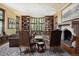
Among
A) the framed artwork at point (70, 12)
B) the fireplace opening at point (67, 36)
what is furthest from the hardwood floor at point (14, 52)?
the framed artwork at point (70, 12)

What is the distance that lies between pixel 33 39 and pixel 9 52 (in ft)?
1.98

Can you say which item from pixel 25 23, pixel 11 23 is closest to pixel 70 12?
pixel 25 23

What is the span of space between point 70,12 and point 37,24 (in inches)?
30.2

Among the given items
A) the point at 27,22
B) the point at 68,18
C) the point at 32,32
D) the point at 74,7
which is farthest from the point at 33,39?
the point at 74,7

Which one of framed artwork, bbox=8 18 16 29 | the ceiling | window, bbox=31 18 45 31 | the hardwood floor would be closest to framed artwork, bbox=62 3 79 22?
the ceiling

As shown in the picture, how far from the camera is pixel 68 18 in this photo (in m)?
3.13

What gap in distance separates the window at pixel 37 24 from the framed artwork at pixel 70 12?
0.47 m

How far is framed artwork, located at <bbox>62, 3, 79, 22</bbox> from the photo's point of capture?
9.99ft

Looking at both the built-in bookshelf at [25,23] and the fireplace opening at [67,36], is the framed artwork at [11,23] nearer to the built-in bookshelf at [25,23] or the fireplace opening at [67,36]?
the built-in bookshelf at [25,23]

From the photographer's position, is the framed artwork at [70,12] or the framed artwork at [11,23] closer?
the framed artwork at [70,12]

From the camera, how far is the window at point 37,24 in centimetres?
321

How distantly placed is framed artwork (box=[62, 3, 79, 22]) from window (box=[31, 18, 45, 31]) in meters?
0.47

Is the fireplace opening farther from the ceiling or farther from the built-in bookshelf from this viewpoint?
the built-in bookshelf

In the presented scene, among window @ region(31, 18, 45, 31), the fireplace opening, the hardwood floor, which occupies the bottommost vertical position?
the hardwood floor
